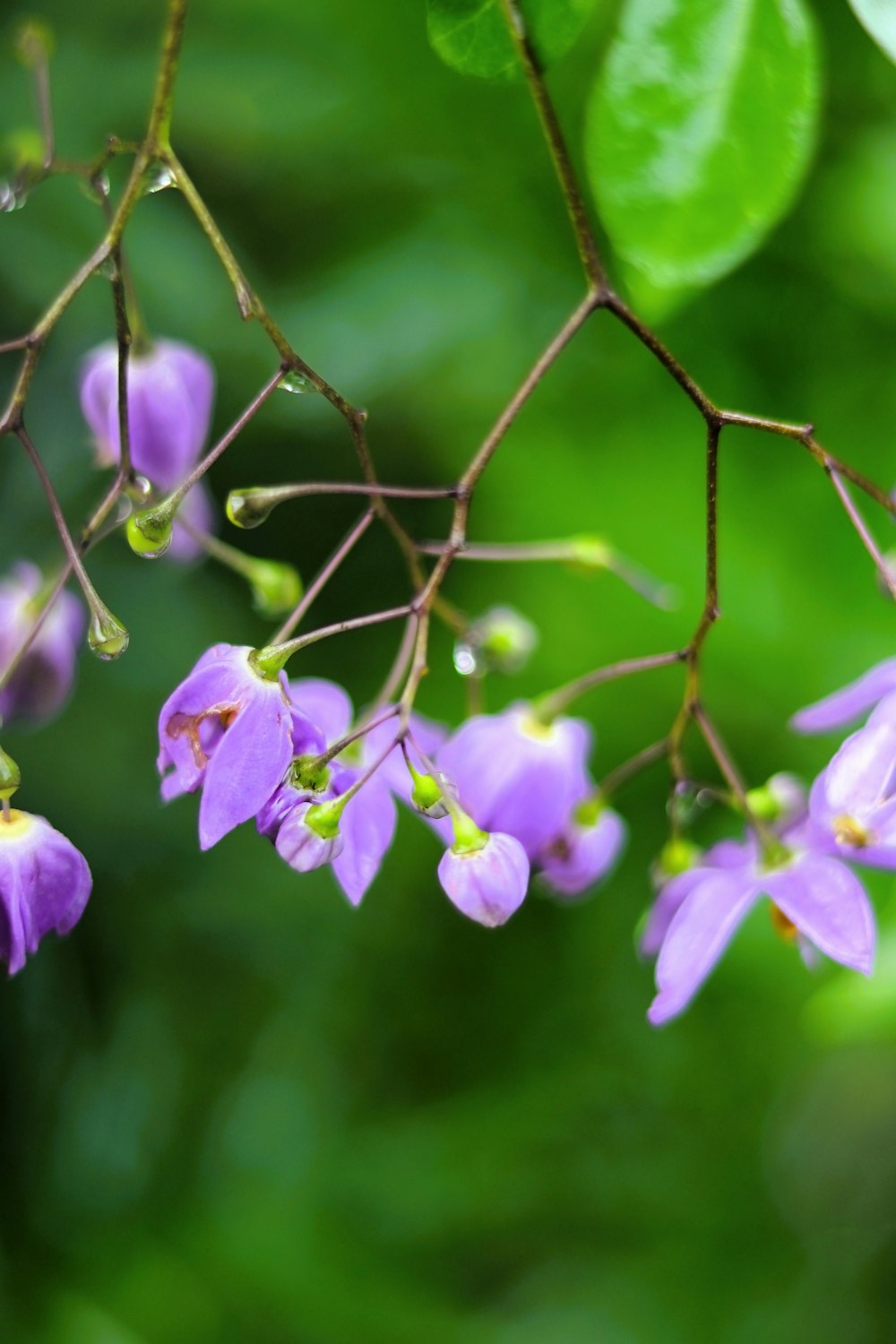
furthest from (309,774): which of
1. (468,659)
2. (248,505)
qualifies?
(468,659)

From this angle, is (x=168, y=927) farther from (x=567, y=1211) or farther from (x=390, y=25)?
(x=390, y=25)

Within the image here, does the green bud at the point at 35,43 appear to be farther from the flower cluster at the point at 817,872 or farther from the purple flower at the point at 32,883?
the flower cluster at the point at 817,872

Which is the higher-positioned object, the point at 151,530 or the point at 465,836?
the point at 151,530

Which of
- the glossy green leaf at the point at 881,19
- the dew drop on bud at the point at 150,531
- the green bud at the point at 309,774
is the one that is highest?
the glossy green leaf at the point at 881,19

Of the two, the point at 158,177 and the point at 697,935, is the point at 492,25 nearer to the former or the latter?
the point at 158,177

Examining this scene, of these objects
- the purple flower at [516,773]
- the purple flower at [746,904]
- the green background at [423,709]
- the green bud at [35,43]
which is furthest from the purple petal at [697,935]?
the green background at [423,709]

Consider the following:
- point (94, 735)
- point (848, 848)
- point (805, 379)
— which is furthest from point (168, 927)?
point (848, 848)

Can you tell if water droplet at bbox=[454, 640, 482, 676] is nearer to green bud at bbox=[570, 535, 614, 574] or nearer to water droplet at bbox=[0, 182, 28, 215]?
green bud at bbox=[570, 535, 614, 574]
